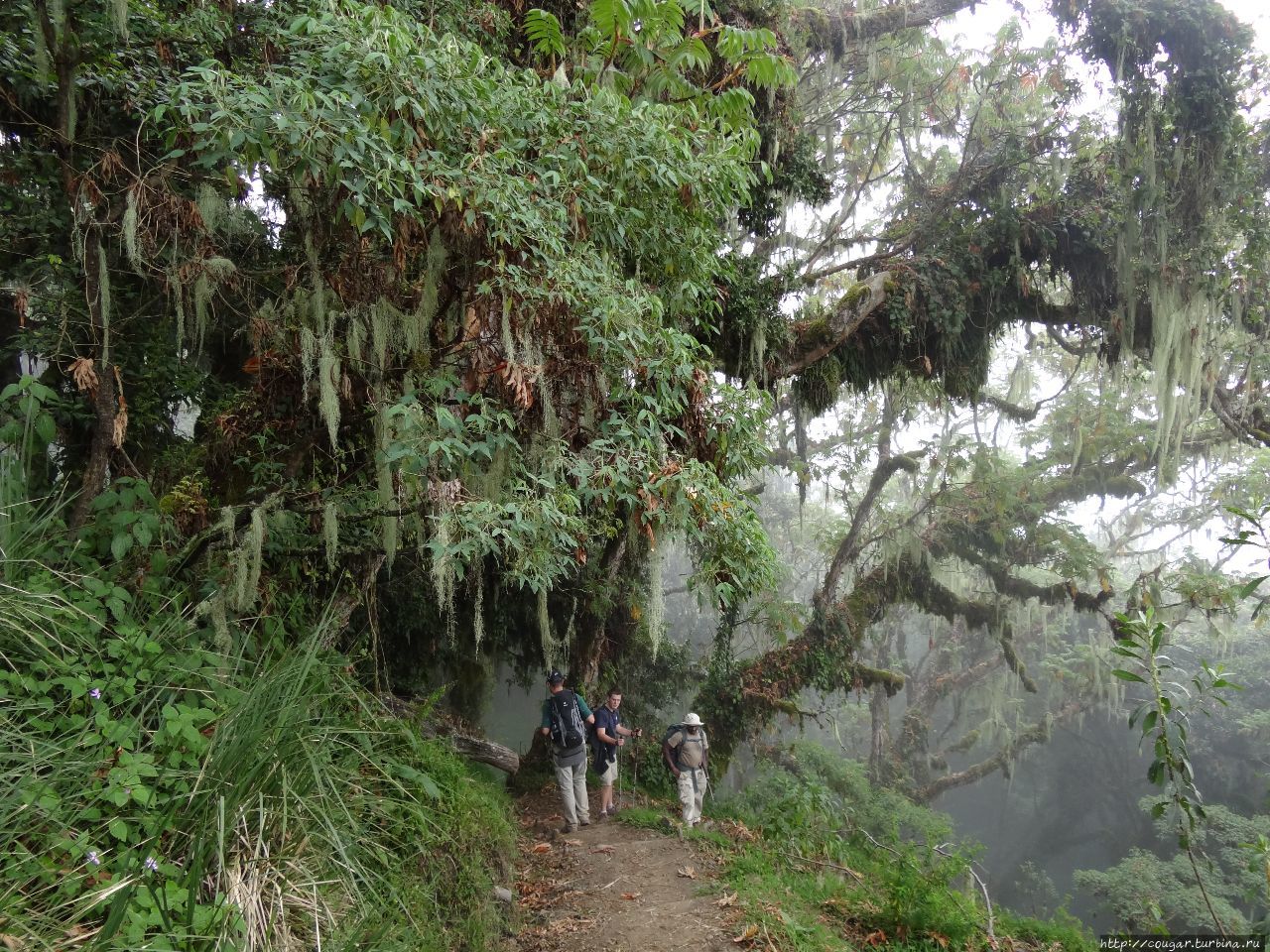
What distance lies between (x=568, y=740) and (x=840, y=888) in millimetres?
2393

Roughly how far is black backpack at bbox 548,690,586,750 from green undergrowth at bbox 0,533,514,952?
2370 millimetres

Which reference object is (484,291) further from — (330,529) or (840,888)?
(840,888)

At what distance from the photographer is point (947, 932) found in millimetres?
4559

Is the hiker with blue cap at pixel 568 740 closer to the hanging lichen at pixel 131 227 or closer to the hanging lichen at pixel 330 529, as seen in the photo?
the hanging lichen at pixel 330 529

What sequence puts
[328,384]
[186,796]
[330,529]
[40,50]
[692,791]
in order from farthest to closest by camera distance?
[692,791]
[330,529]
[328,384]
[40,50]
[186,796]

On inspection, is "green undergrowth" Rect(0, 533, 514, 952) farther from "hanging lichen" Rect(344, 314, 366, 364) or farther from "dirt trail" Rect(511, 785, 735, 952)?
"hanging lichen" Rect(344, 314, 366, 364)

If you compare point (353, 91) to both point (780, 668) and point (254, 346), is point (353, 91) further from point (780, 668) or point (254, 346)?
point (780, 668)

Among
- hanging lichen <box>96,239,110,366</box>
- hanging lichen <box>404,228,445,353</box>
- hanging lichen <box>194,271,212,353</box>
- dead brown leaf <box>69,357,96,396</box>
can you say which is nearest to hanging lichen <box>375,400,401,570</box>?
hanging lichen <box>404,228,445,353</box>

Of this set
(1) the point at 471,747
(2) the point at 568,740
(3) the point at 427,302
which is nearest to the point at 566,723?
(2) the point at 568,740

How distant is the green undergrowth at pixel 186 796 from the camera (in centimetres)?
237

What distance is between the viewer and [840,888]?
17.6 feet

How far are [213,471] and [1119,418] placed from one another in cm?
1345

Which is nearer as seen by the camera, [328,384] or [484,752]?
[328,384]

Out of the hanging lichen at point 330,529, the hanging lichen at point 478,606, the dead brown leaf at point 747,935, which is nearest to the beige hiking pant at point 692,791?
the hanging lichen at point 478,606
